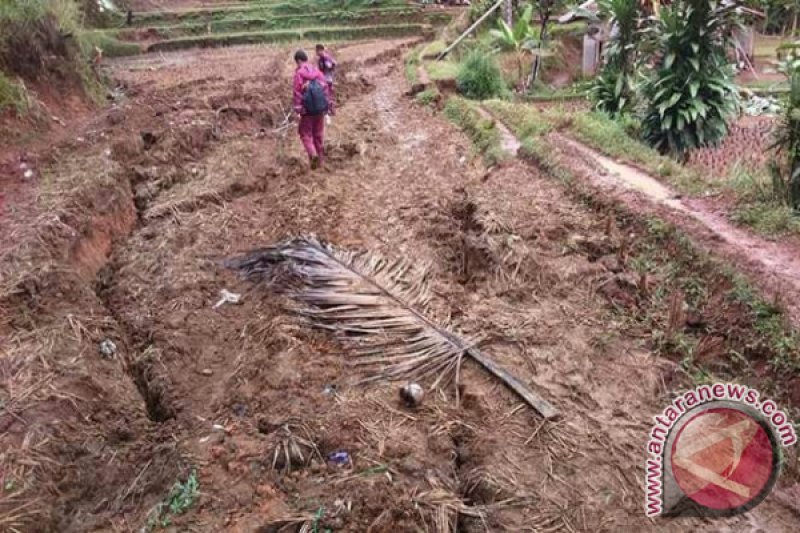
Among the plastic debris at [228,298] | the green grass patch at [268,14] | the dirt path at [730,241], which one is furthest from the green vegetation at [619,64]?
the green grass patch at [268,14]

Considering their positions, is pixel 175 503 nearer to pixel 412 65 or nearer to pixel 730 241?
pixel 730 241

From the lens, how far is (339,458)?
10.3 ft

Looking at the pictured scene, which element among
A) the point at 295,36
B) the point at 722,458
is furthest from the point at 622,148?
the point at 295,36

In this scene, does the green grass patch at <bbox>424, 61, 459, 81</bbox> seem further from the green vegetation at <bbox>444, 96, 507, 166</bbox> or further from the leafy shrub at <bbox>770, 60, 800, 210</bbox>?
the leafy shrub at <bbox>770, 60, 800, 210</bbox>

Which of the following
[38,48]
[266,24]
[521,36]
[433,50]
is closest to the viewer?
[38,48]

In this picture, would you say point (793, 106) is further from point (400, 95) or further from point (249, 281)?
point (400, 95)

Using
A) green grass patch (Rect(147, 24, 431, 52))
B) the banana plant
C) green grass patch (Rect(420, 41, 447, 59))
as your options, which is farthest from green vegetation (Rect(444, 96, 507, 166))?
green grass patch (Rect(147, 24, 431, 52))

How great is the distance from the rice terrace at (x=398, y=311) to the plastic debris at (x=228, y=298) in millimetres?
24

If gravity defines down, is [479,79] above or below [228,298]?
above

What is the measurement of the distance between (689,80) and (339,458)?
7331mm

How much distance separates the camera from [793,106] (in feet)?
16.5

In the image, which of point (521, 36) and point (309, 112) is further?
point (521, 36)

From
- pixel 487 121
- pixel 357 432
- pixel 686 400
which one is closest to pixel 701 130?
pixel 487 121

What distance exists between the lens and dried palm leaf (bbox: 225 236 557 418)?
373cm
